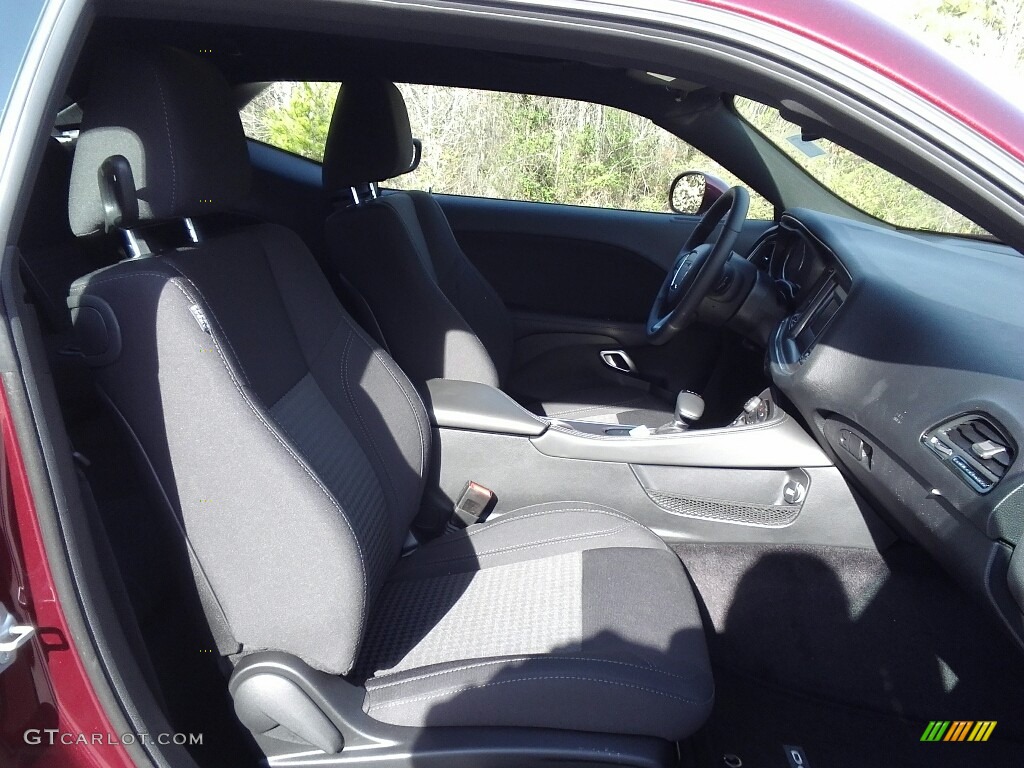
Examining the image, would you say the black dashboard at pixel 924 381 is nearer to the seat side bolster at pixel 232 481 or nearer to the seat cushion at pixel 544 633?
the seat cushion at pixel 544 633

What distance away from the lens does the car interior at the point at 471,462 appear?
111cm

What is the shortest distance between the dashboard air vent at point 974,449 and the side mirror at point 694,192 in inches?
53.0

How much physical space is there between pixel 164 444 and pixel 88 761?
41 cm

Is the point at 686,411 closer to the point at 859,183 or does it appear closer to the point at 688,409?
the point at 688,409

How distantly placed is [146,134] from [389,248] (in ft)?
3.14

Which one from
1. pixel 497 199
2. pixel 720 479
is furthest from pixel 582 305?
pixel 720 479

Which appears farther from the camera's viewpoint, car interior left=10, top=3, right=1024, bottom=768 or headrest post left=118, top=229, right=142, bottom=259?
headrest post left=118, top=229, right=142, bottom=259

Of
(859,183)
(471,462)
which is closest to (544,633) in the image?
(471,462)

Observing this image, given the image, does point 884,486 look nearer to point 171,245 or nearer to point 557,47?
point 557,47

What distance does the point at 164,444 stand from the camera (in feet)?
3.59

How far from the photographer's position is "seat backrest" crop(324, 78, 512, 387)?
2.04 m

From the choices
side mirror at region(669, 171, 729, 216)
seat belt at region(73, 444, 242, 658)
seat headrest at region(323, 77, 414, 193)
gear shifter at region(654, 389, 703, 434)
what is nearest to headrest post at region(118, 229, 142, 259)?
seat belt at region(73, 444, 242, 658)

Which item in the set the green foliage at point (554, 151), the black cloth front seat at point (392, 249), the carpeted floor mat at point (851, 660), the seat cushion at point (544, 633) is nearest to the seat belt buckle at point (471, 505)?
the seat cushion at point (544, 633)

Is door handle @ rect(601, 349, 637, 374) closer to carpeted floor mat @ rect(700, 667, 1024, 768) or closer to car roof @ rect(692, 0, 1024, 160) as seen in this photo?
carpeted floor mat @ rect(700, 667, 1024, 768)
